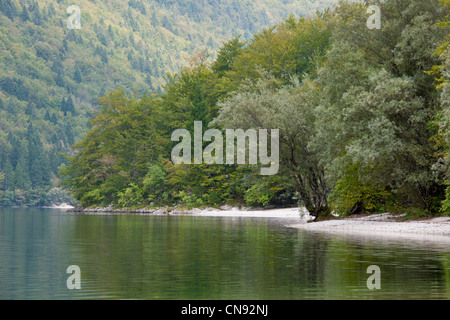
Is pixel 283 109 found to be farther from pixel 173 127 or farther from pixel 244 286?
pixel 173 127

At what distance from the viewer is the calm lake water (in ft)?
39.4

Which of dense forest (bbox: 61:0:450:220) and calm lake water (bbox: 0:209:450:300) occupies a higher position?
dense forest (bbox: 61:0:450:220)

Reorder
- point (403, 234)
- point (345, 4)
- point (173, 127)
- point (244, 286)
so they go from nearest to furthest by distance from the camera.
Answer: point (244, 286) < point (403, 234) < point (345, 4) < point (173, 127)

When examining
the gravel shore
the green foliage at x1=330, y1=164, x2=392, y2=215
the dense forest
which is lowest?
the gravel shore

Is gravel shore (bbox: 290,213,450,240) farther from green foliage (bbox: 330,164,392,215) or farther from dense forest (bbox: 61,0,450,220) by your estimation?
green foliage (bbox: 330,164,392,215)

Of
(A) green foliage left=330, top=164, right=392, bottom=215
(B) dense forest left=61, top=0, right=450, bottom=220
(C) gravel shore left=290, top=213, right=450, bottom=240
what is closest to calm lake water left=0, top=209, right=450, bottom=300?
(C) gravel shore left=290, top=213, right=450, bottom=240

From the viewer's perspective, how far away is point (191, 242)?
84.2 ft

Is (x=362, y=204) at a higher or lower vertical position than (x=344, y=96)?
lower

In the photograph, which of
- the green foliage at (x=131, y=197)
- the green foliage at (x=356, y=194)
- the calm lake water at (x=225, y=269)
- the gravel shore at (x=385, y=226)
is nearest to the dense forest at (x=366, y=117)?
the green foliage at (x=356, y=194)

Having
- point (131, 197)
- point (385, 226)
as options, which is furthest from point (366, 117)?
point (131, 197)

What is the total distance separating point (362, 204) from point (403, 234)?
1129cm
